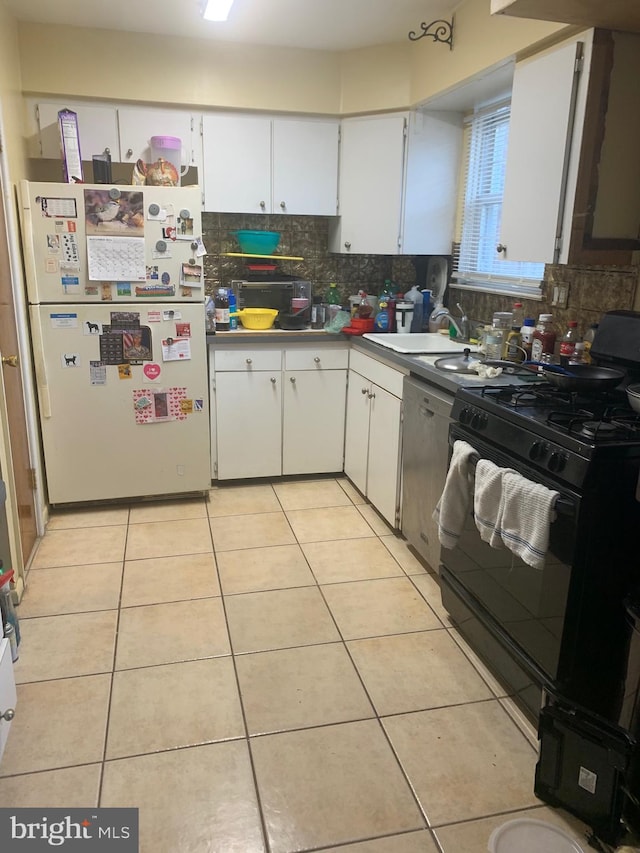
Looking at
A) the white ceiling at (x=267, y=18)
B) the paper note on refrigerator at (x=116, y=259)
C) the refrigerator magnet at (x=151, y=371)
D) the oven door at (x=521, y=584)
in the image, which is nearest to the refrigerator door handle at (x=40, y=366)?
the paper note on refrigerator at (x=116, y=259)

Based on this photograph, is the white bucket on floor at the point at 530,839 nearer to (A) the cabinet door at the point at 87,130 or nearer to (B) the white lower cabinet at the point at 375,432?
(B) the white lower cabinet at the point at 375,432

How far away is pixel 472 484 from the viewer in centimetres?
216

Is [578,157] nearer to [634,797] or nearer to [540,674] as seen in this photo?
[540,674]

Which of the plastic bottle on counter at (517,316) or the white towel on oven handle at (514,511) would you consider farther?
the plastic bottle on counter at (517,316)

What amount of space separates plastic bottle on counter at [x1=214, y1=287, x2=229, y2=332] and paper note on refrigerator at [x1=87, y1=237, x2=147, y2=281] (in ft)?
1.70

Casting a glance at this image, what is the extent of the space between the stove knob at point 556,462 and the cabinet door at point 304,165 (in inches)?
99.9

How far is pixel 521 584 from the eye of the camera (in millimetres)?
1942

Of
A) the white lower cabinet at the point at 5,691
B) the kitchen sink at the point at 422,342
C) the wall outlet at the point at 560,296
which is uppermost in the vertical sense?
the wall outlet at the point at 560,296

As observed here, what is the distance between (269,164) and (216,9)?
0.89 m

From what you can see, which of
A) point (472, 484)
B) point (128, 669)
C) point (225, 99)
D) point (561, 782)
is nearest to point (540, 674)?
point (561, 782)

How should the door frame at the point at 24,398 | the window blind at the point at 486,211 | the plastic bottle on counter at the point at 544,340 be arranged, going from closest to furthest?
1. the door frame at the point at 24,398
2. the plastic bottle on counter at the point at 544,340
3. the window blind at the point at 486,211

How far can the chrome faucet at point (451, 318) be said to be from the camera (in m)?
3.60

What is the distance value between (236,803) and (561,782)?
85 centimetres

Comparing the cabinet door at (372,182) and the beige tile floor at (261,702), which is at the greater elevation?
the cabinet door at (372,182)
